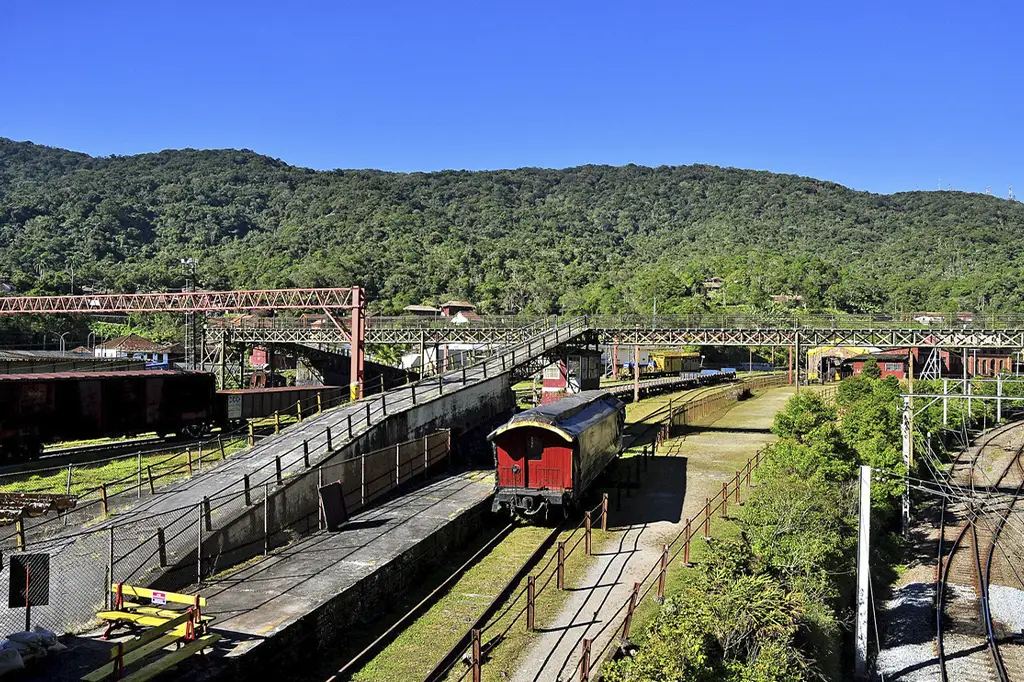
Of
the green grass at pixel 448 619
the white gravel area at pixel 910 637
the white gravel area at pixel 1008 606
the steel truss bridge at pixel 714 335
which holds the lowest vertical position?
the white gravel area at pixel 910 637

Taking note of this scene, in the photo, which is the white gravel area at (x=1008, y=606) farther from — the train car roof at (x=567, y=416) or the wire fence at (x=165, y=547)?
the wire fence at (x=165, y=547)

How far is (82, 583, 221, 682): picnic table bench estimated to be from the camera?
10.9 meters

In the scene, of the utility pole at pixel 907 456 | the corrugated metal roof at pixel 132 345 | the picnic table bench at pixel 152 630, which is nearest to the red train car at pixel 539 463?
the picnic table bench at pixel 152 630

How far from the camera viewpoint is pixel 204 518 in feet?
54.0

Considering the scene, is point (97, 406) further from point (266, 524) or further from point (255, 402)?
point (266, 524)

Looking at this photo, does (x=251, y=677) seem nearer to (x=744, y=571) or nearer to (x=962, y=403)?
(x=744, y=571)

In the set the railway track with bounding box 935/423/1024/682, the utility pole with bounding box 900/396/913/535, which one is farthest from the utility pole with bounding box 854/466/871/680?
the utility pole with bounding box 900/396/913/535

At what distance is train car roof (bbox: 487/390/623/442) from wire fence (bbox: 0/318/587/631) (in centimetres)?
417

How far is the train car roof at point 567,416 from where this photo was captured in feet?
69.3

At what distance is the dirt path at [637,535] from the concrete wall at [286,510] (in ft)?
22.1

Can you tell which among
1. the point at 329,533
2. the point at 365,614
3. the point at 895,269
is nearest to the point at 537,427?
the point at 329,533

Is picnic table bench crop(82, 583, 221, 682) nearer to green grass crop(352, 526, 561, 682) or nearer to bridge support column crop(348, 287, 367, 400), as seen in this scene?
green grass crop(352, 526, 561, 682)

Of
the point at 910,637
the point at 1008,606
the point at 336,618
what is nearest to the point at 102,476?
the point at 336,618

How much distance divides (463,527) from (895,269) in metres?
175
